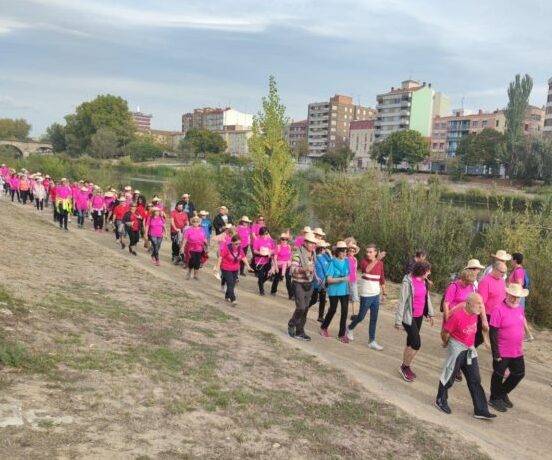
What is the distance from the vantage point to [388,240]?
14781 millimetres

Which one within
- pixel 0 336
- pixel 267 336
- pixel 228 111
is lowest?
pixel 267 336

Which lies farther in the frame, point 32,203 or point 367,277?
point 32,203

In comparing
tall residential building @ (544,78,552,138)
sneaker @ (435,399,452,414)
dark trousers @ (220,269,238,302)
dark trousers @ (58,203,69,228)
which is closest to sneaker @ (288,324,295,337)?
dark trousers @ (220,269,238,302)

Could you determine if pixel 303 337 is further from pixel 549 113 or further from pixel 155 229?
pixel 549 113

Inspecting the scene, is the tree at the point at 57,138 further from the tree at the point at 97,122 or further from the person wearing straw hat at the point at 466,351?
the person wearing straw hat at the point at 466,351

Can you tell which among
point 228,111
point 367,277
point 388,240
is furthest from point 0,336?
point 228,111

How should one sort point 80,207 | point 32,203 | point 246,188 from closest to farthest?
point 80,207 < point 246,188 < point 32,203

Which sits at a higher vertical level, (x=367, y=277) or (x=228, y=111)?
(x=228, y=111)

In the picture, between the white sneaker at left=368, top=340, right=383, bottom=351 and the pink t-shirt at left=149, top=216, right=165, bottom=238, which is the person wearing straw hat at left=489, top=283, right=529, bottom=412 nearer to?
the white sneaker at left=368, top=340, right=383, bottom=351

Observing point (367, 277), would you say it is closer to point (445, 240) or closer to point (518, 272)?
point (518, 272)

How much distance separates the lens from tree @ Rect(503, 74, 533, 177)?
60656 mm

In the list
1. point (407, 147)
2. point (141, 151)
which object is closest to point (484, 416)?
point (407, 147)

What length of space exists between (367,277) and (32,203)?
2135 centimetres

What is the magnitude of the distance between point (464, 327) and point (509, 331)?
70cm
